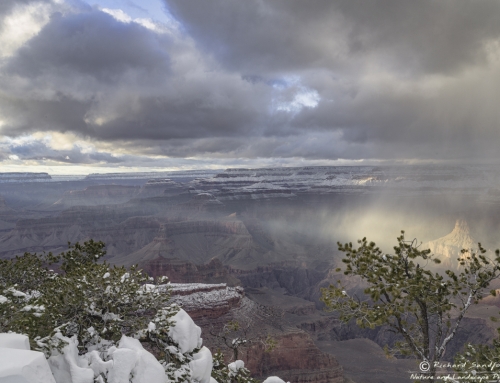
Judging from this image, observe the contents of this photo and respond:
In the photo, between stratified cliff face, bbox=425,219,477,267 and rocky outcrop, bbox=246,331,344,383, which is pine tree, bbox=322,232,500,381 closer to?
rocky outcrop, bbox=246,331,344,383

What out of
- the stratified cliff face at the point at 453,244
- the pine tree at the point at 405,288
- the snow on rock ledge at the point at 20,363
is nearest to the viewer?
the snow on rock ledge at the point at 20,363

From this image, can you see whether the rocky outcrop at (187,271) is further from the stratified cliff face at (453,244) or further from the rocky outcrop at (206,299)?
the stratified cliff face at (453,244)

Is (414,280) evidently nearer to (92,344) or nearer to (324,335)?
(92,344)

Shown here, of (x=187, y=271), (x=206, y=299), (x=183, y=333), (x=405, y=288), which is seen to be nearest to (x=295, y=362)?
(x=206, y=299)

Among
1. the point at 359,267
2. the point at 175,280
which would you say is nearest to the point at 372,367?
the point at 175,280

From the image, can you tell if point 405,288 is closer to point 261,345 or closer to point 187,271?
point 261,345

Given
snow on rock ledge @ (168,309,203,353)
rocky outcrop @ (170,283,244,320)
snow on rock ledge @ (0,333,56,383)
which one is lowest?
rocky outcrop @ (170,283,244,320)

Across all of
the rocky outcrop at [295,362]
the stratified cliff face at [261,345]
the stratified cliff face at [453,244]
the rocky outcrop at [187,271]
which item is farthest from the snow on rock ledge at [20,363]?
the stratified cliff face at [453,244]

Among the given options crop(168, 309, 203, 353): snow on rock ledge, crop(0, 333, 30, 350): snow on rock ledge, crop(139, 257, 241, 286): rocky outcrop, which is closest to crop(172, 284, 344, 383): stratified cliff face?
crop(168, 309, 203, 353): snow on rock ledge
